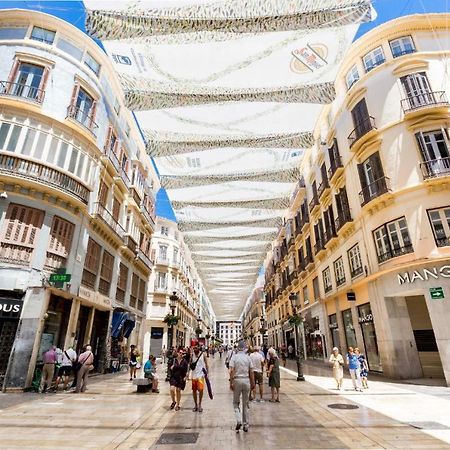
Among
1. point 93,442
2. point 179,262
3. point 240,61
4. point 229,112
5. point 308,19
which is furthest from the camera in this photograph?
point 179,262

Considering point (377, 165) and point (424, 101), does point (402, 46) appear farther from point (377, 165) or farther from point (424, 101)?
point (377, 165)

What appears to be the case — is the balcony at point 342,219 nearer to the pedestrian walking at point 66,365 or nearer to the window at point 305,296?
the window at point 305,296

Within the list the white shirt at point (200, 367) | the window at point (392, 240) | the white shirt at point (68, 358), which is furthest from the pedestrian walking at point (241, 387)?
the window at point (392, 240)

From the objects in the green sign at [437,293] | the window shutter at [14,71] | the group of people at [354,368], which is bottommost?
the group of people at [354,368]

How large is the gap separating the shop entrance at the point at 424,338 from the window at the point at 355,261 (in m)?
3.11

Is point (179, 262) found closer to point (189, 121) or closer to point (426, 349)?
point (189, 121)

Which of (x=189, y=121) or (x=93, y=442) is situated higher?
(x=189, y=121)

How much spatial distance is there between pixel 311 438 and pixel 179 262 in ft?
123

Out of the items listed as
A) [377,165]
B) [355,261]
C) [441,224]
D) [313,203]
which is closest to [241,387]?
[441,224]

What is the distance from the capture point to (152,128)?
19.4m

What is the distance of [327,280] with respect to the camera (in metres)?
23.8

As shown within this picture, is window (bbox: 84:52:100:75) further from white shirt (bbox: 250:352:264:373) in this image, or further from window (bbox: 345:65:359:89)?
white shirt (bbox: 250:352:264:373)

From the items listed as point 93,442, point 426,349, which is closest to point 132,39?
Result: point 93,442

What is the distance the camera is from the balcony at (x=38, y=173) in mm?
12578
